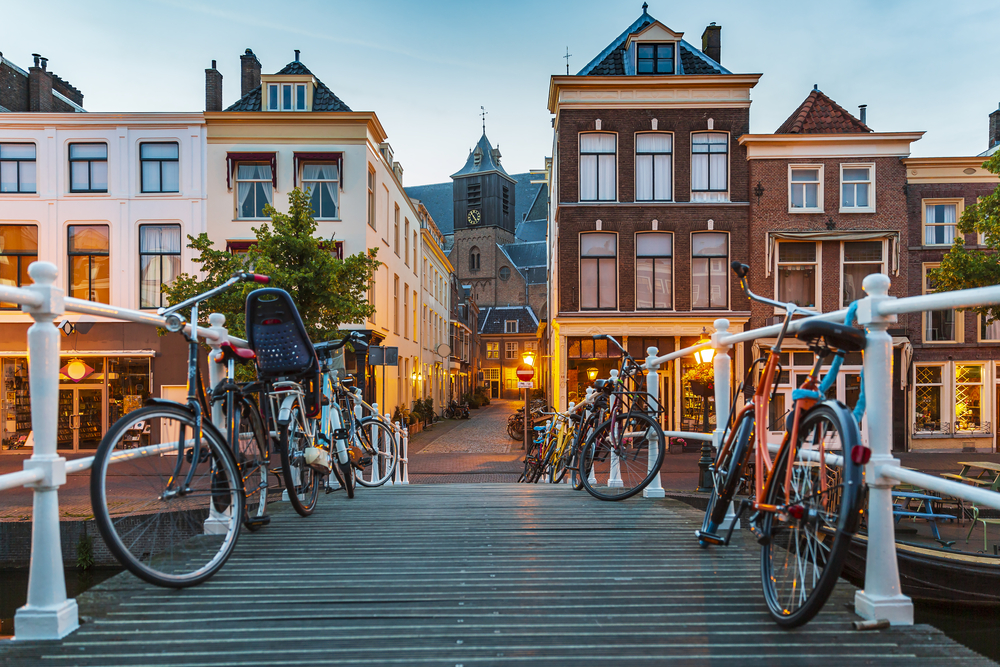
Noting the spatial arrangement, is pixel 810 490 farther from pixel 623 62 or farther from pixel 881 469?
pixel 623 62

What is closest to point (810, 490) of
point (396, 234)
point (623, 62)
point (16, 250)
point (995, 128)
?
point (623, 62)

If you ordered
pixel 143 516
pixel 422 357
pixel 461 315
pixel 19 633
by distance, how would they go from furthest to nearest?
pixel 461 315 < pixel 422 357 < pixel 143 516 < pixel 19 633

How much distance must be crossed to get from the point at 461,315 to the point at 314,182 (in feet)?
105

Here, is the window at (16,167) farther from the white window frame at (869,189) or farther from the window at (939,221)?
the window at (939,221)

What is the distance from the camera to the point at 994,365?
18.3 m

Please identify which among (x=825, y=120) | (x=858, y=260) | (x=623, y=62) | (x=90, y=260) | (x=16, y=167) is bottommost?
(x=90, y=260)

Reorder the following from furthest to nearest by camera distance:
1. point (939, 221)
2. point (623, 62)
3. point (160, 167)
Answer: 1. point (623, 62)
2. point (939, 221)
3. point (160, 167)

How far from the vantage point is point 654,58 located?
62.2ft

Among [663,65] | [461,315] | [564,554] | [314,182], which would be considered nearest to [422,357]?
[314,182]

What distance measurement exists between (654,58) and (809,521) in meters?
19.2

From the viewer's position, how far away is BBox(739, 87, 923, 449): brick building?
1805cm

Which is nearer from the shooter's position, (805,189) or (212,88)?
(805,189)

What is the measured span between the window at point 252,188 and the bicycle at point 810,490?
1761 cm

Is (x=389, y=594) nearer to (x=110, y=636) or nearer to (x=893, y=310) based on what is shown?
(x=110, y=636)
